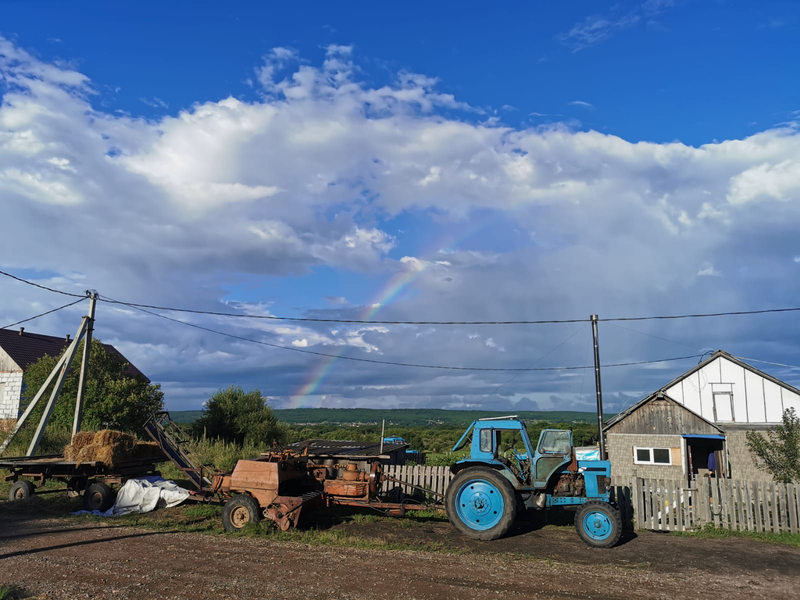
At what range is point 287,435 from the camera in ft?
111

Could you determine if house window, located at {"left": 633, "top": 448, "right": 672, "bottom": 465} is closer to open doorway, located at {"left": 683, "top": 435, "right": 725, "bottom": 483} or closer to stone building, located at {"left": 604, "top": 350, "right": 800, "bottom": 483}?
stone building, located at {"left": 604, "top": 350, "right": 800, "bottom": 483}

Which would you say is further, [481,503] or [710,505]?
[710,505]

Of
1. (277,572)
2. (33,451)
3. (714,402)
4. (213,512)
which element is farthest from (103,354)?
(714,402)

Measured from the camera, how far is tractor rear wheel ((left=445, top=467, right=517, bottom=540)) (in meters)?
11.6

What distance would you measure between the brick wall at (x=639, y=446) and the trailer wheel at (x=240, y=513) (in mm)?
15084

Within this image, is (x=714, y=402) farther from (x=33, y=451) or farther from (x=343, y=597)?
(x=33, y=451)

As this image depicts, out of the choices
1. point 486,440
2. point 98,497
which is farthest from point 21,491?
point 486,440

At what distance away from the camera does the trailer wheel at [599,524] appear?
36.4 feet

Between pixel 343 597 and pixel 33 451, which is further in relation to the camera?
pixel 33 451

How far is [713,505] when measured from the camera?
13133 mm

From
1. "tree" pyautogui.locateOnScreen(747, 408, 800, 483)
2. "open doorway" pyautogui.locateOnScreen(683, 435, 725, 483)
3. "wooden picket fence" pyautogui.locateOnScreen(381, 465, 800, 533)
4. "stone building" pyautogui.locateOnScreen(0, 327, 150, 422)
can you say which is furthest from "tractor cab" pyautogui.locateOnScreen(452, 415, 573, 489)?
"stone building" pyautogui.locateOnScreen(0, 327, 150, 422)

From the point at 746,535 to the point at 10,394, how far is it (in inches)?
1463

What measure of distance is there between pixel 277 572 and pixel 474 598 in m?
3.20

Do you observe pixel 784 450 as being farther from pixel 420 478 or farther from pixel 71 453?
pixel 71 453
